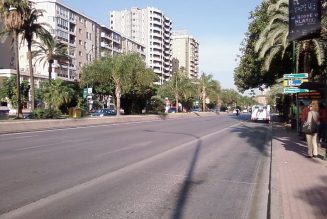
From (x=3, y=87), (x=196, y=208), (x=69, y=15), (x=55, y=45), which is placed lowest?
(x=196, y=208)

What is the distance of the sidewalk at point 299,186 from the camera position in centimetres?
733

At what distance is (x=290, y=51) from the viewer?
36.1 metres

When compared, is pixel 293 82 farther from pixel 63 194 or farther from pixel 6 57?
pixel 6 57

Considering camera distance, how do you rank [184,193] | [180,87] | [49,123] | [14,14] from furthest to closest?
[180,87] < [14,14] < [49,123] < [184,193]

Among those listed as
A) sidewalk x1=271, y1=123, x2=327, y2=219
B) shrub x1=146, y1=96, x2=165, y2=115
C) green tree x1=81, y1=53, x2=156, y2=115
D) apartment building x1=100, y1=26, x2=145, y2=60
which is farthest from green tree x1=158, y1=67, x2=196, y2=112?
sidewalk x1=271, y1=123, x2=327, y2=219

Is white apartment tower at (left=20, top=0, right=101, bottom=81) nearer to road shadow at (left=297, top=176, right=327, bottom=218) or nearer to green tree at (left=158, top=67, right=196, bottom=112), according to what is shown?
green tree at (left=158, top=67, right=196, bottom=112)

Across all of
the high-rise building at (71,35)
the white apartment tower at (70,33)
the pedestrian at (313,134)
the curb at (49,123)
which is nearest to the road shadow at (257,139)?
the pedestrian at (313,134)

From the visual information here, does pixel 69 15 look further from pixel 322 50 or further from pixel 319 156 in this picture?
pixel 319 156

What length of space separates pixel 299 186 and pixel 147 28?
556 feet

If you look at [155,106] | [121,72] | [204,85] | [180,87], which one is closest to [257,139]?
[121,72]

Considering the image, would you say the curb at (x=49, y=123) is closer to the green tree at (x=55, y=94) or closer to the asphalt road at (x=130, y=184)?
the asphalt road at (x=130, y=184)

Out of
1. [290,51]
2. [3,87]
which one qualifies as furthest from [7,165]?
[3,87]

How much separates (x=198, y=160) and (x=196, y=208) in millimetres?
7076

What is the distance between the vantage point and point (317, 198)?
330 inches
